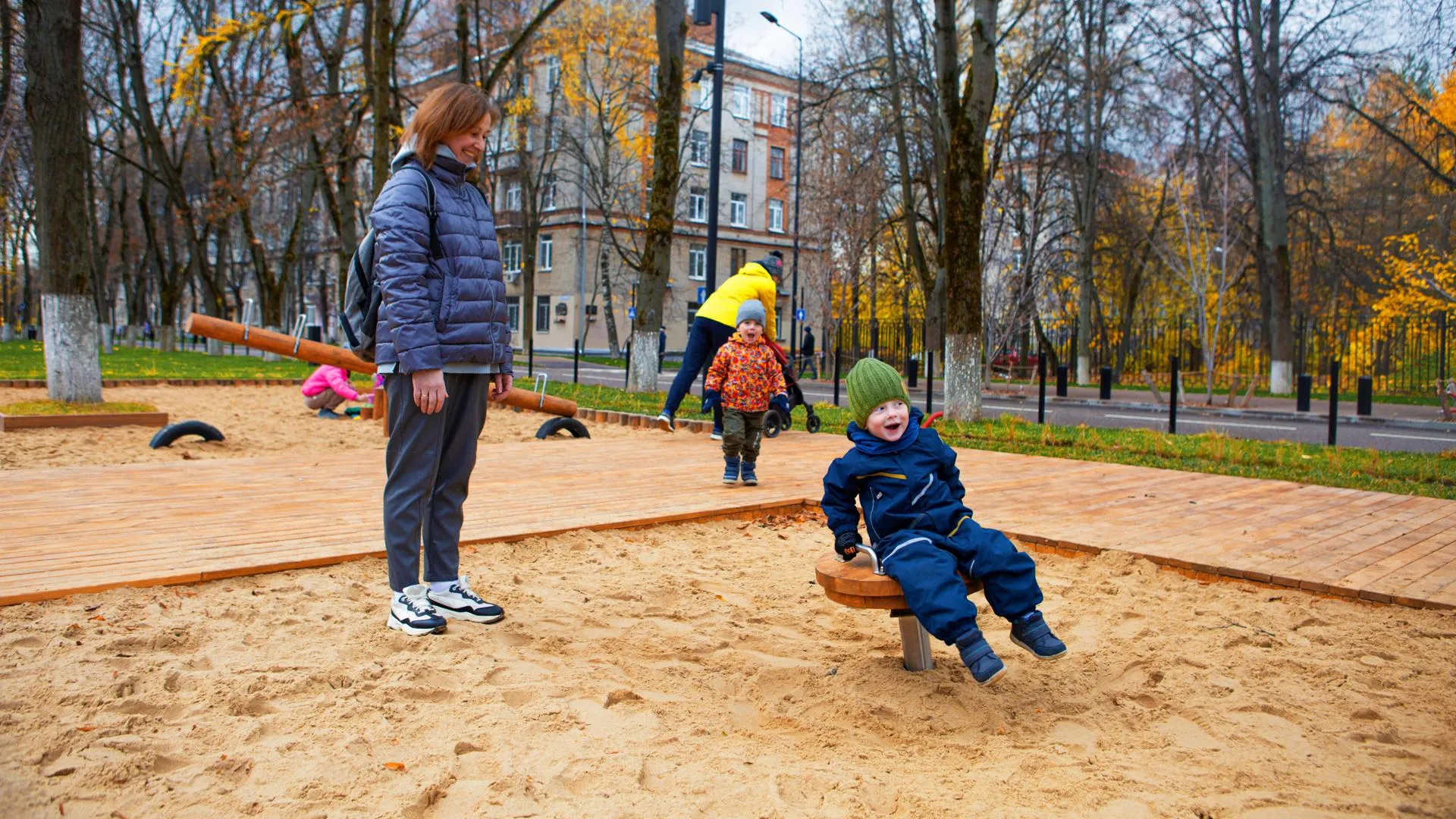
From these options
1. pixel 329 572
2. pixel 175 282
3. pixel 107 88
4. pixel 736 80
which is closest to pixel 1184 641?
pixel 329 572

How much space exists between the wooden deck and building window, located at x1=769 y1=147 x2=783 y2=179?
51.2 m

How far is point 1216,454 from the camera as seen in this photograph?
31.7ft

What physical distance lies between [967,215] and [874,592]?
35.5 feet

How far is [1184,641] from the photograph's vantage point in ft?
13.5

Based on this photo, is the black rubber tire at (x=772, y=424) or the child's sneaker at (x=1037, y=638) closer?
the child's sneaker at (x=1037, y=638)

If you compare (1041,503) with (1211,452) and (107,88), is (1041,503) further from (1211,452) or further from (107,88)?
(107,88)

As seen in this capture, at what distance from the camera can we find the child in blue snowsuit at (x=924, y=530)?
3.34m

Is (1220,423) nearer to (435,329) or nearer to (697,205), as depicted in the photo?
(435,329)

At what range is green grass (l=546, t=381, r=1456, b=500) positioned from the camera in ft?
27.8

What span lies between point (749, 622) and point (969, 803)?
5.93 ft

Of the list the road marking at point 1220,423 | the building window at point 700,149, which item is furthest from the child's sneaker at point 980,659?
the building window at point 700,149

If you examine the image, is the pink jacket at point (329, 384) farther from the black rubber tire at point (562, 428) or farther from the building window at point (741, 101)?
the building window at point (741, 101)

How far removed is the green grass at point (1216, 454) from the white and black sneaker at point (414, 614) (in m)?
5.03

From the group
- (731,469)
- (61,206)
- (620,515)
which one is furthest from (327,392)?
(620,515)
